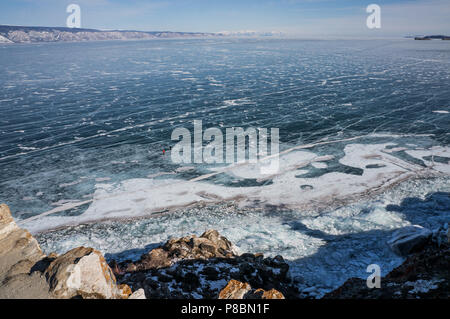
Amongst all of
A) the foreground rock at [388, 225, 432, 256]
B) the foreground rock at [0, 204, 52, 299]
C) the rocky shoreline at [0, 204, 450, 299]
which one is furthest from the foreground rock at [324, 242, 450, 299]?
the foreground rock at [0, 204, 52, 299]

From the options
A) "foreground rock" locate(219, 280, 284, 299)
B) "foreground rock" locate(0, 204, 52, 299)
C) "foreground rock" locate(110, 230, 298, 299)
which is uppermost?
"foreground rock" locate(0, 204, 52, 299)

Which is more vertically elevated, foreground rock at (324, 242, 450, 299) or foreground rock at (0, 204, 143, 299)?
foreground rock at (0, 204, 143, 299)

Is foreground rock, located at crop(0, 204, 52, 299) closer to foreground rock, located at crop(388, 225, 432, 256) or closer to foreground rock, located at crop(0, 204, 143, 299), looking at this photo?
foreground rock, located at crop(0, 204, 143, 299)

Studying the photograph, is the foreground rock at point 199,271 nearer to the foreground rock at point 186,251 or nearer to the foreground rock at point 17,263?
the foreground rock at point 186,251

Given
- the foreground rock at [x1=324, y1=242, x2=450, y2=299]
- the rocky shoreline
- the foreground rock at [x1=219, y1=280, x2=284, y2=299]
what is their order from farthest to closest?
1. the foreground rock at [x1=324, y1=242, x2=450, y2=299]
2. the foreground rock at [x1=219, y1=280, x2=284, y2=299]
3. the rocky shoreline

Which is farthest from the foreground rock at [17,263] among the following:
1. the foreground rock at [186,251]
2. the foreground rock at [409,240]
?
the foreground rock at [409,240]

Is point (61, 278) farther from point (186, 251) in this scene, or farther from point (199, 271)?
point (186, 251)
